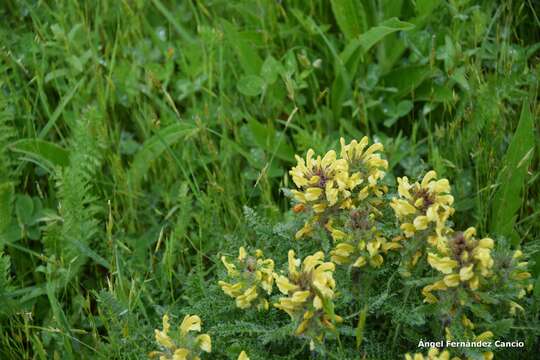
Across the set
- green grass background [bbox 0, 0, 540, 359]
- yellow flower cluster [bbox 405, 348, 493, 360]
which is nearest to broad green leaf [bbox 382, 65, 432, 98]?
green grass background [bbox 0, 0, 540, 359]

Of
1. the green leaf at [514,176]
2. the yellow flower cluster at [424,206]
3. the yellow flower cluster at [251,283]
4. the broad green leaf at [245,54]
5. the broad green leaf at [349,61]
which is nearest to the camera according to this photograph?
the yellow flower cluster at [424,206]

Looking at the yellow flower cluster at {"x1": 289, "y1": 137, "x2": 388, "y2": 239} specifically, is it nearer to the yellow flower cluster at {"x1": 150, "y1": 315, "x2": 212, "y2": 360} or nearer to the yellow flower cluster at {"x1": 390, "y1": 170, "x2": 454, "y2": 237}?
the yellow flower cluster at {"x1": 390, "y1": 170, "x2": 454, "y2": 237}

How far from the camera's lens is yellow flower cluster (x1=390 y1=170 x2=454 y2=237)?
1.81 m

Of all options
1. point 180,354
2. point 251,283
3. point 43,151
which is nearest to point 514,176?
point 251,283

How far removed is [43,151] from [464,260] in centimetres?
173

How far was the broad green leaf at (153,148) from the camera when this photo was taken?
107 inches

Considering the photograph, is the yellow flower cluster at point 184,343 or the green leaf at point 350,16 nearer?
the yellow flower cluster at point 184,343

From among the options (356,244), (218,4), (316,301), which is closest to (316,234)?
(356,244)

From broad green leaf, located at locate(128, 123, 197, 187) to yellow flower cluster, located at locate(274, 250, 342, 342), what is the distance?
1.03m

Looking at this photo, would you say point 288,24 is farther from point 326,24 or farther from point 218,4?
point 218,4

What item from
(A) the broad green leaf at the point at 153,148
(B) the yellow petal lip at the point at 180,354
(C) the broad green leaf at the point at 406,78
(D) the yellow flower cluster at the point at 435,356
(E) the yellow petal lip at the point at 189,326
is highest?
(A) the broad green leaf at the point at 153,148

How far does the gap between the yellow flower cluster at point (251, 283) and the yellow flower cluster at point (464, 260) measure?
44cm

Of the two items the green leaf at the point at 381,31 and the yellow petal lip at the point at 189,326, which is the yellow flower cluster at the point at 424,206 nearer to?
the yellow petal lip at the point at 189,326

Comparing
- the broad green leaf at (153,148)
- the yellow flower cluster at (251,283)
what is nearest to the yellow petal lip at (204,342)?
the yellow flower cluster at (251,283)
